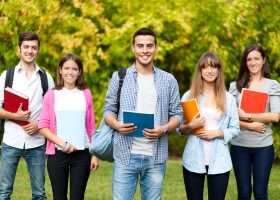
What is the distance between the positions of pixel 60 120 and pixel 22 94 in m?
0.49

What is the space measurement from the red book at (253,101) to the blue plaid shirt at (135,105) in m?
0.98

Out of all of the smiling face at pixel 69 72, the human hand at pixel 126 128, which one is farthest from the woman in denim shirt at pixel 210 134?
the smiling face at pixel 69 72

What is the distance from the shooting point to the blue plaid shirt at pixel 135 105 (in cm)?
511

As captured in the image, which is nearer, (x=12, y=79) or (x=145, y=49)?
(x=145, y=49)

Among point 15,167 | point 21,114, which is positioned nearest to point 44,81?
point 21,114

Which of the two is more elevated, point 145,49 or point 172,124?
point 145,49

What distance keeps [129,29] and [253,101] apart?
618cm

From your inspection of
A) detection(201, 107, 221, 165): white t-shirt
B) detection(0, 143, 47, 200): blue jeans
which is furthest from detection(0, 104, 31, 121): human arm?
detection(201, 107, 221, 165): white t-shirt

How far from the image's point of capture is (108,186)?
32.8 feet

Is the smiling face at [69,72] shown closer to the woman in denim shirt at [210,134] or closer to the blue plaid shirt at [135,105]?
the blue plaid shirt at [135,105]

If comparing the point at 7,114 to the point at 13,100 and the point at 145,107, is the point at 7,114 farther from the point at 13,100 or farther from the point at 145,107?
the point at 145,107

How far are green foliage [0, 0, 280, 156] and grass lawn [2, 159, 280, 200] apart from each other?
1425mm

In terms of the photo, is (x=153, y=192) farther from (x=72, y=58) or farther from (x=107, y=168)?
(x=107, y=168)

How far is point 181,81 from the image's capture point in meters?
14.3
